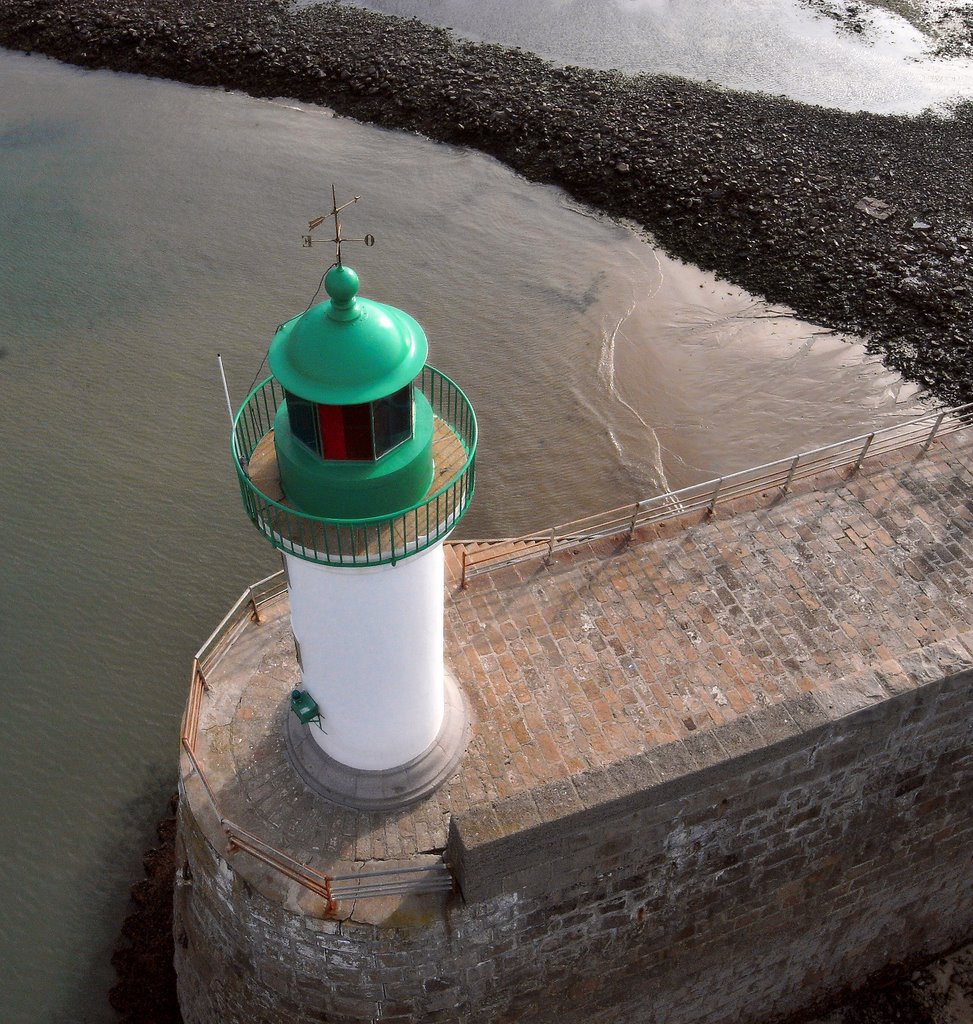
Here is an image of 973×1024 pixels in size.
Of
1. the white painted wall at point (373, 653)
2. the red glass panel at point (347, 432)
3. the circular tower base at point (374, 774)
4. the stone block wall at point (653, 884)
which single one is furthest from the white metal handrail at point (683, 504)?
the red glass panel at point (347, 432)

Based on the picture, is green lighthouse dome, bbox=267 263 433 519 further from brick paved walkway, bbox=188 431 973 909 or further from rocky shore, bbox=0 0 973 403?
rocky shore, bbox=0 0 973 403

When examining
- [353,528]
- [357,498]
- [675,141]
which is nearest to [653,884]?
[353,528]

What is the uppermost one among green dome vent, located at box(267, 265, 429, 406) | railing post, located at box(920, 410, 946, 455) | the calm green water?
green dome vent, located at box(267, 265, 429, 406)

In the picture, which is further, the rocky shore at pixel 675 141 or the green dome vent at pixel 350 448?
the rocky shore at pixel 675 141

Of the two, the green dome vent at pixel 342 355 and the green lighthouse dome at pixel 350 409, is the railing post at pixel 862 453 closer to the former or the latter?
the green lighthouse dome at pixel 350 409

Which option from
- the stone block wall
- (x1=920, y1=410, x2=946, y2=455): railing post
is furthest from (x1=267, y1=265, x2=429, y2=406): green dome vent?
(x1=920, y1=410, x2=946, y2=455): railing post

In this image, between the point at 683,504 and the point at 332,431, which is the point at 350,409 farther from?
the point at 683,504

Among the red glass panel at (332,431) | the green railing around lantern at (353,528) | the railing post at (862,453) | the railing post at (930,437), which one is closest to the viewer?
the red glass panel at (332,431)
